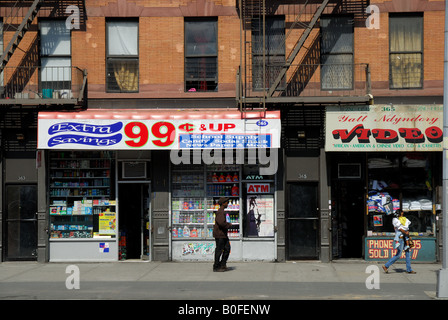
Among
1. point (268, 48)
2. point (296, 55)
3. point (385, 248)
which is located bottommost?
point (385, 248)

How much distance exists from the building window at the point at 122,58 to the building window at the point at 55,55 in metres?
1.23

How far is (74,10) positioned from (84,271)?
7.72 m

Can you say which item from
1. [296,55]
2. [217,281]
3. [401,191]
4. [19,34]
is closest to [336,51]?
[296,55]

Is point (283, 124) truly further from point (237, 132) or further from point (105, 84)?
point (105, 84)

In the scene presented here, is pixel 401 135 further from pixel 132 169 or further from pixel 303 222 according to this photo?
pixel 132 169

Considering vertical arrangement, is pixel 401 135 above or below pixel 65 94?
below

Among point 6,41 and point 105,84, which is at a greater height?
point 6,41

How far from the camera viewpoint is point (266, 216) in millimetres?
18391

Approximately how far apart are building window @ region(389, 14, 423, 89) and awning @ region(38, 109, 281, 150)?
3910 millimetres

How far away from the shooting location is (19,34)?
58.2ft

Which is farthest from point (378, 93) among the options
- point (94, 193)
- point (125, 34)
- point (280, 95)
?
point (94, 193)

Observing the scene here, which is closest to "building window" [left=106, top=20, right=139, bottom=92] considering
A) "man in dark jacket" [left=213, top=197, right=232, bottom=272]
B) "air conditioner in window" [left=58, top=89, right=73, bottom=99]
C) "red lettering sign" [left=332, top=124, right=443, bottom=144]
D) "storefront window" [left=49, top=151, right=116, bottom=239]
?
"air conditioner in window" [left=58, top=89, right=73, bottom=99]

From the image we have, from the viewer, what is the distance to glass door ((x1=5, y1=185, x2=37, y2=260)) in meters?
18.6

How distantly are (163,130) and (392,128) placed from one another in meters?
6.48
